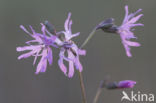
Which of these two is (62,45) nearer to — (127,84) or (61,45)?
(61,45)

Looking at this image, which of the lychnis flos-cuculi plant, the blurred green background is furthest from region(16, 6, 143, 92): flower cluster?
Result: the blurred green background

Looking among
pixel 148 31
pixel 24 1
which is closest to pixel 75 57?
pixel 148 31

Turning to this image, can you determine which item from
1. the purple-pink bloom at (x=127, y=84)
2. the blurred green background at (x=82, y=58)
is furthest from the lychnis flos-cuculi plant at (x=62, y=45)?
the blurred green background at (x=82, y=58)

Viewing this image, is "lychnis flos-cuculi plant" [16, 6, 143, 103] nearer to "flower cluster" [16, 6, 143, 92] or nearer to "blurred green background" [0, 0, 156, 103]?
"flower cluster" [16, 6, 143, 92]

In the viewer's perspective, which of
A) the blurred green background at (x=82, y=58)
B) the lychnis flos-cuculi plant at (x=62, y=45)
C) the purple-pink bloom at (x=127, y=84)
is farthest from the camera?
the blurred green background at (x=82, y=58)

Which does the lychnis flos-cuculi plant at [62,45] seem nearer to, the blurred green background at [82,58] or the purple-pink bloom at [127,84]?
the purple-pink bloom at [127,84]

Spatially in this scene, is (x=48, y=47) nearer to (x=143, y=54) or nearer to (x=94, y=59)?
(x=94, y=59)

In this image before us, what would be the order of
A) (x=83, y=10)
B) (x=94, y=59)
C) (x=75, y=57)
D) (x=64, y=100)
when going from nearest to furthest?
1. (x=75, y=57)
2. (x=64, y=100)
3. (x=94, y=59)
4. (x=83, y=10)

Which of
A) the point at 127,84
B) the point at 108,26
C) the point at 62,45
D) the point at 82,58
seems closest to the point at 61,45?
the point at 62,45
